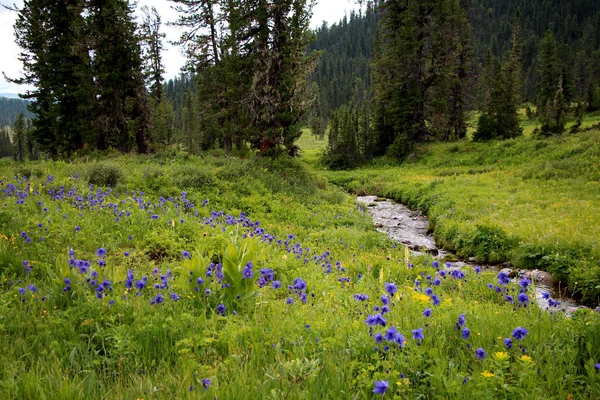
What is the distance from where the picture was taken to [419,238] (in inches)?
527

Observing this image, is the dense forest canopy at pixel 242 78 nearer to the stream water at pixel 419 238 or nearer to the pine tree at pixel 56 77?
the pine tree at pixel 56 77

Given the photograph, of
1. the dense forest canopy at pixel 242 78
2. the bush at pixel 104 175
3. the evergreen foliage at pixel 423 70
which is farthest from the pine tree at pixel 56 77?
the evergreen foliage at pixel 423 70

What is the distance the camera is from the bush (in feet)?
36.8

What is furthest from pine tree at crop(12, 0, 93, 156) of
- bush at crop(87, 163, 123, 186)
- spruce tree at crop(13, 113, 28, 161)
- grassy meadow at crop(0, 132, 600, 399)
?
spruce tree at crop(13, 113, 28, 161)

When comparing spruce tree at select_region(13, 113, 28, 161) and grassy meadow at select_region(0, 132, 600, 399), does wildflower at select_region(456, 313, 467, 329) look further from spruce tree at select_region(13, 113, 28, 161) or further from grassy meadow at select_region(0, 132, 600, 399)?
spruce tree at select_region(13, 113, 28, 161)

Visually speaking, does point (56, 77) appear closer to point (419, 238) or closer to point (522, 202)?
point (419, 238)

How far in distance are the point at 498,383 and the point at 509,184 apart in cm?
1919

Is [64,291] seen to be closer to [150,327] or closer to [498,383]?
[150,327]

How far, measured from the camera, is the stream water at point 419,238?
7.58 metres

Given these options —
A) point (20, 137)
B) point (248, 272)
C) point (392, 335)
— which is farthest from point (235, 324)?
point (20, 137)

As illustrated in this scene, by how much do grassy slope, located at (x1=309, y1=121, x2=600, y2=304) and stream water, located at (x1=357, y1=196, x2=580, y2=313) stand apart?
13.7 inches

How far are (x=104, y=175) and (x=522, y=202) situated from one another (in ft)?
54.3

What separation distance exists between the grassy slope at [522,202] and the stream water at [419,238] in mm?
347

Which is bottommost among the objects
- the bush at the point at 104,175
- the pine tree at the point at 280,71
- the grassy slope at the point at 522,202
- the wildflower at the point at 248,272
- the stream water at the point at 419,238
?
the stream water at the point at 419,238
